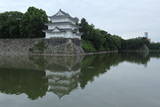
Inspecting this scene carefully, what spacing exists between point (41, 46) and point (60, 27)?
4.83 meters

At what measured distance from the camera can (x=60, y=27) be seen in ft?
107

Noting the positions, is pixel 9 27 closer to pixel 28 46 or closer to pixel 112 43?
pixel 28 46

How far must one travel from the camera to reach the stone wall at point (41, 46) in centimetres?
2988

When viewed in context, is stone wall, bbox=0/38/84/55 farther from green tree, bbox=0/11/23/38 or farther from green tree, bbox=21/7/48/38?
green tree, bbox=0/11/23/38

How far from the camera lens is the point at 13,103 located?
18.1ft

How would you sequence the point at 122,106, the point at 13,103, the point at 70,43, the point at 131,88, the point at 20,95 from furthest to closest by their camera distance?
the point at 70,43 → the point at 131,88 → the point at 20,95 → the point at 13,103 → the point at 122,106

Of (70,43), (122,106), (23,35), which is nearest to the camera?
(122,106)

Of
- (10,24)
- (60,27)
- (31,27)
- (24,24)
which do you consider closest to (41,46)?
(31,27)

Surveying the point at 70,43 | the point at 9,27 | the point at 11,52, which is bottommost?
the point at 11,52

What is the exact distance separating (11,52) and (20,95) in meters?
28.4

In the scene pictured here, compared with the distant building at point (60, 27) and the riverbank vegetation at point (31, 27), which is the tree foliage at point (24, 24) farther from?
the distant building at point (60, 27)

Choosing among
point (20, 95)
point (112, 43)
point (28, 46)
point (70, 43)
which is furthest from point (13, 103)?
point (112, 43)

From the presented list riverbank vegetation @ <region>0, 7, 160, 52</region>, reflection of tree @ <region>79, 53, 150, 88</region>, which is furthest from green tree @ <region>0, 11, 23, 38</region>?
reflection of tree @ <region>79, 53, 150, 88</region>

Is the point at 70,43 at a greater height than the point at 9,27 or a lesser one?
lesser
